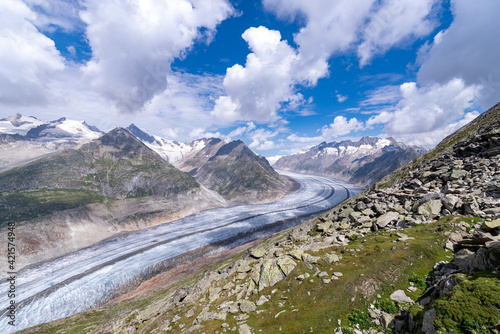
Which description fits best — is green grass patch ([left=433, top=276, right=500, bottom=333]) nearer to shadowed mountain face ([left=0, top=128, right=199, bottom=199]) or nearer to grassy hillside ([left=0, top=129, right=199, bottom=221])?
grassy hillside ([left=0, top=129, right=199, bottom=221])

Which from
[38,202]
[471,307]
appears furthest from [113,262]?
[471,307]

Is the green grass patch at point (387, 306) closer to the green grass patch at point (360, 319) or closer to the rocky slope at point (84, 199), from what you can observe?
the green grass patch at point (360, 319)

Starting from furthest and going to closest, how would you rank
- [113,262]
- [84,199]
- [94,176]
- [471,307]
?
[94,176], [84,199], [113,262], [471,307]

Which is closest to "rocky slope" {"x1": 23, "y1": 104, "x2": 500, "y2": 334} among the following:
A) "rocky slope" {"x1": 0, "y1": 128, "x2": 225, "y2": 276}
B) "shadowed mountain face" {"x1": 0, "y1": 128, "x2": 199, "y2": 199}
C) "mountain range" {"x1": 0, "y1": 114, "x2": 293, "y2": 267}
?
"rocky slope" {"x1": 0, "y1": 128, "x2": 225, "y2": 276}

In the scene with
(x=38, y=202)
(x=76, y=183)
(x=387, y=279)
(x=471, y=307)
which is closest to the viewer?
(x=471, y=307)

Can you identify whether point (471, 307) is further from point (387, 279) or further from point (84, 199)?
point (84, 199)

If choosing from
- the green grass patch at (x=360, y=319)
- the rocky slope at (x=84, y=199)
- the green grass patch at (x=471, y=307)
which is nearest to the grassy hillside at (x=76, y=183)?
the rocky slope at (x=84, y=199)
